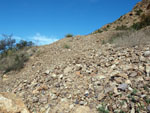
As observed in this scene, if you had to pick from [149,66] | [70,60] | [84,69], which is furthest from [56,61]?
[149,66]

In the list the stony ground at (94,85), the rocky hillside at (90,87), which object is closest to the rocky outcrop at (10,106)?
the rocky hillside at (90,87)

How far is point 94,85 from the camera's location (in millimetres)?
3355

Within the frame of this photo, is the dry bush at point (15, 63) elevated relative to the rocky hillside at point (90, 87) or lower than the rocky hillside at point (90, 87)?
elevated

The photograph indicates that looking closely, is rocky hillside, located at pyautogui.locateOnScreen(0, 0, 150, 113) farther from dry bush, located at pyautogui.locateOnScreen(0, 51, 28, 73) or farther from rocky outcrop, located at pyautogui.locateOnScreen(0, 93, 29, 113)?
dry bush, located at pyautogui.locateOnScreen(0, 51, 28, 73)

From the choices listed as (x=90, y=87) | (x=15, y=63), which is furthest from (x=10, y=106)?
(x=15, y=63)

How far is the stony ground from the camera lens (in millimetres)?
2699

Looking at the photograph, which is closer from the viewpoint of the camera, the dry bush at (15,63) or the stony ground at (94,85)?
the stony ground at (94,85)

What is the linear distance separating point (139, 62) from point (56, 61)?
10.3 feet

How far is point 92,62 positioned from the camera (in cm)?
448

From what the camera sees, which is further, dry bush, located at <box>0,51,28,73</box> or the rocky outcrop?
dry bush, located at <box>0,51,28,73</box>

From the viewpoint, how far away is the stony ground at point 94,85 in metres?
2.70

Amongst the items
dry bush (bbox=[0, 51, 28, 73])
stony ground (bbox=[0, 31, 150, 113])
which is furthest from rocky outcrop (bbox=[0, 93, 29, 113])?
dry bush (bbox=[0, 51, 28, 73])

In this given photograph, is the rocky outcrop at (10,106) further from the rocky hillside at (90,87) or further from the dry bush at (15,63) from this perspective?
the dry bush at (15,63)

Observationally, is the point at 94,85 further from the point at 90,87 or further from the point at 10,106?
the point at 10,106
